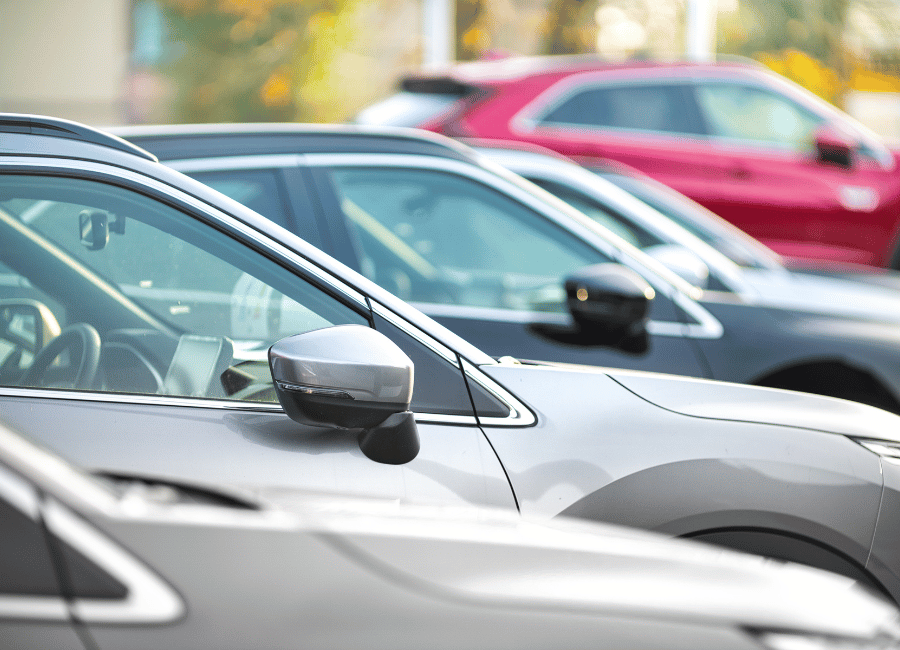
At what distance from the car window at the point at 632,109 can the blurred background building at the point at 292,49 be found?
7087 millimetres

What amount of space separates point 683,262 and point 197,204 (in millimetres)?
2485

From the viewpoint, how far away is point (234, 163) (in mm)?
3318

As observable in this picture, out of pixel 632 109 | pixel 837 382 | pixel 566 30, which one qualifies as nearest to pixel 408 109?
pixel 632 109

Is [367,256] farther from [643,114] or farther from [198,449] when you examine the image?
[643,114]

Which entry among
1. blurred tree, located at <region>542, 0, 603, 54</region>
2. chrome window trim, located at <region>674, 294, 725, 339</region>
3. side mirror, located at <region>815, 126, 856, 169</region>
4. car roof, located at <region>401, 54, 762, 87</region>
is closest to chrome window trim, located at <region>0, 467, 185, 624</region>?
chrome window trim, located at <region>674, 294, 725, 339</region>

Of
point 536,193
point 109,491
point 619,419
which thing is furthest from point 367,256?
point 109,491

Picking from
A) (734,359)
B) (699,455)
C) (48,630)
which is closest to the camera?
(48,630)

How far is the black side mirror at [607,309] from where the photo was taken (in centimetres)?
325

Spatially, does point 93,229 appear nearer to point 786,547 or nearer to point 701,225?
point 786,547

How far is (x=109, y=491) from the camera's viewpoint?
1227 mm

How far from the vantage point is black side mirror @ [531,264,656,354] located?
10.7ft

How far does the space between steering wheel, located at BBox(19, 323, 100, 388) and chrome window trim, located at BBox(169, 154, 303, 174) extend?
1.35m

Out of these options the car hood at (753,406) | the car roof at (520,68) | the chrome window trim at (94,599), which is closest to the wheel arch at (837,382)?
the car hood at (753,406)

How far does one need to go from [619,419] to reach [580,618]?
3.00 feet
